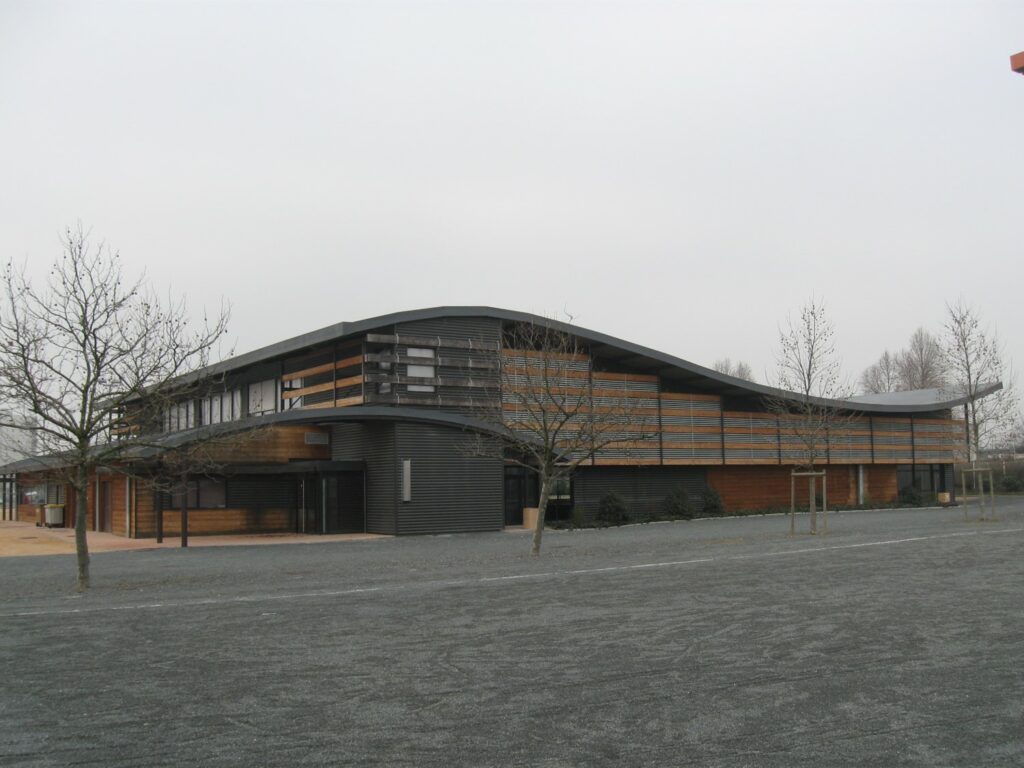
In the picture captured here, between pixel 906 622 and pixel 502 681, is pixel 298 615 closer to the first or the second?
pixel 502 681

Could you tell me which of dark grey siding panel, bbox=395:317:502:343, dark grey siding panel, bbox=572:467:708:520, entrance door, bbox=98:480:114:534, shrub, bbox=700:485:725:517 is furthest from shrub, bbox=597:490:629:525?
entrance door, bbox=98:480:114:534

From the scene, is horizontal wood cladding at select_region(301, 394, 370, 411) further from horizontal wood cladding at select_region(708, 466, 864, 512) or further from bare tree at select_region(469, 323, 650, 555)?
horizontal wood cladding at select_region(708, 466, 864, 512)

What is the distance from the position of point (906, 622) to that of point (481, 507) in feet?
67.3

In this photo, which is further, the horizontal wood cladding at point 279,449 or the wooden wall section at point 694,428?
the wooden wall section at point 694,428

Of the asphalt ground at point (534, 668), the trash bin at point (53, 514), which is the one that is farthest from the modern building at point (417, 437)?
the asphalt ground at point (534, 668)

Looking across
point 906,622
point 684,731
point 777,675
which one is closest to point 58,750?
point 684,731

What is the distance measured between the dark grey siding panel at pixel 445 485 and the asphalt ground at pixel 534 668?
12.7 meters

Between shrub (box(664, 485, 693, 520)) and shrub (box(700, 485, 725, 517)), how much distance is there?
3.02 ft

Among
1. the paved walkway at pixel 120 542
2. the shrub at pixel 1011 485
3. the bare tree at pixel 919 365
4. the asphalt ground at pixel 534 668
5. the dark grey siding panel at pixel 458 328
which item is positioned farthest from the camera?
the bare tree at pixel 919 365

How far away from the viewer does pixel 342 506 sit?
29.9 m

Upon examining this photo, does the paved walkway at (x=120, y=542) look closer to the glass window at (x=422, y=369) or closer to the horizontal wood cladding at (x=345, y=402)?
the horizontal wood cladding at (x=345, y=402)

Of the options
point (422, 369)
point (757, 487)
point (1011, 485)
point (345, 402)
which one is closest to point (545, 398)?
point (422, 369)

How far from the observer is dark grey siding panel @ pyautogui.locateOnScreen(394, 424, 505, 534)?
2864cm

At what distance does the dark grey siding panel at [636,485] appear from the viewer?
1339 inches
